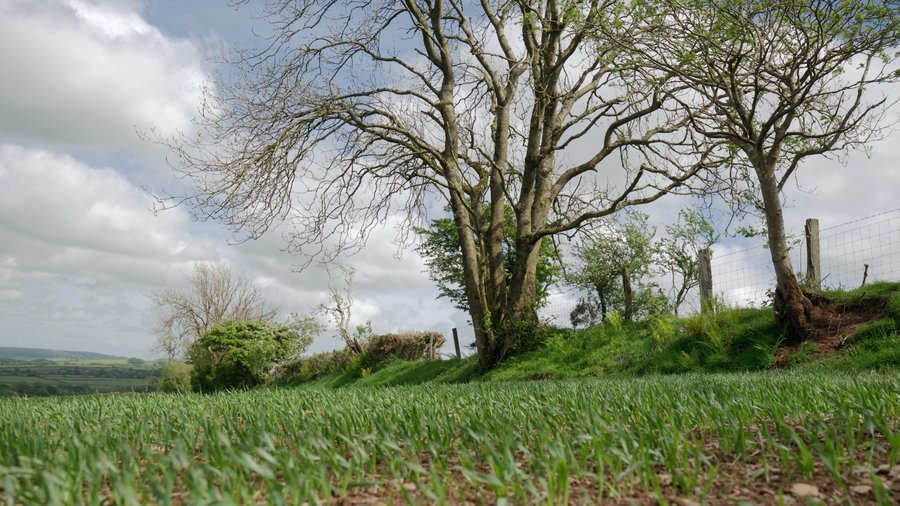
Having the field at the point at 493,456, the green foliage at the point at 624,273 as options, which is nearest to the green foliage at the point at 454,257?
the green foliage at the point at 624,273

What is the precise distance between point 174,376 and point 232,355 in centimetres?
596

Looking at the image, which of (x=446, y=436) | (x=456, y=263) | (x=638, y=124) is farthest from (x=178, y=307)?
(x=446, y=436)

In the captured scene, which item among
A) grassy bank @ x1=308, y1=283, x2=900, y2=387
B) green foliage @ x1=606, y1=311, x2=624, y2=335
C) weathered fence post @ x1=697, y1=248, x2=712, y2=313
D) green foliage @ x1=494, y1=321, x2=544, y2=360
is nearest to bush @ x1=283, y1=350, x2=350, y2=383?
grassy bank @ x1=308, y1=283, x2=900, y2=387

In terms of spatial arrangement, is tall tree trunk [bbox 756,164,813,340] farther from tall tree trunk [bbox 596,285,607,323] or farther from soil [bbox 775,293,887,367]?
tall tree trunk [bbox 596,285,607,323]

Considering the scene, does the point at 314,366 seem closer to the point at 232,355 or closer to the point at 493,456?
the point at 232,355

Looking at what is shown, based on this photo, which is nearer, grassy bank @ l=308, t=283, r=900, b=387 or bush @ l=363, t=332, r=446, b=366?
grassy bank @ l=308, t=283, r=900, b=387

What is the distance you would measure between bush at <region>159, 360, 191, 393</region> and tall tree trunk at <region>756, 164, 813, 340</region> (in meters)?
21.5

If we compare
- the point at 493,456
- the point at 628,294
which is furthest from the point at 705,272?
the point at 493,456

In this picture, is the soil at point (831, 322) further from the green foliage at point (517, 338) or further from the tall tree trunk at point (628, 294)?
the tall tree trunk at point (628, 294)

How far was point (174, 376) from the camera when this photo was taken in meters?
A: 25.8

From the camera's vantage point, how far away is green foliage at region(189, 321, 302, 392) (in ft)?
71.7

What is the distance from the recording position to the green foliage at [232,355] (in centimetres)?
2184

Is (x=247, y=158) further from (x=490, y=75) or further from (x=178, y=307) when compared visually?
(x=178, y=307)

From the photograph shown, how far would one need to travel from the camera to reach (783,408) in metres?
3.93
